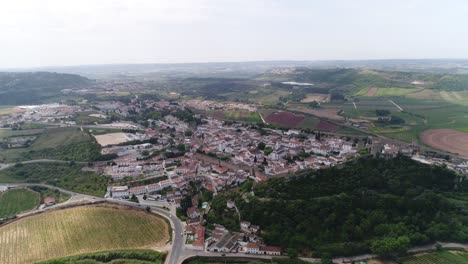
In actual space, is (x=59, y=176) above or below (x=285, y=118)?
below

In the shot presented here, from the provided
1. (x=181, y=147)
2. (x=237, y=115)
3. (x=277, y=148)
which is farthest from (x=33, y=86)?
(x=277, y=148)

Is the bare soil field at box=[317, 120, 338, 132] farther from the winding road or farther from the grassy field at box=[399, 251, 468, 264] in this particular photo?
the winding road

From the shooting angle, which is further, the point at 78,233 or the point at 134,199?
the point at 134,199

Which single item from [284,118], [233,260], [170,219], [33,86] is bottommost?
[233,260]

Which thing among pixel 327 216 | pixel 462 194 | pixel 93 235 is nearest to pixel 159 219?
pixel 93 235

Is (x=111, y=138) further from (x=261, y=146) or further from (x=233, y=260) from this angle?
(x=233, y=260)

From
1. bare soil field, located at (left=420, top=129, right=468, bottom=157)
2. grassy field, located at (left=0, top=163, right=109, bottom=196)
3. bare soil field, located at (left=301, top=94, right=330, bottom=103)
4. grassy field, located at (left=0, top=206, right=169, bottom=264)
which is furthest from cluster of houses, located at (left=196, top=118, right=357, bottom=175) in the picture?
bare soil field, located at (left=301, top=94, right=330, bottom=103)

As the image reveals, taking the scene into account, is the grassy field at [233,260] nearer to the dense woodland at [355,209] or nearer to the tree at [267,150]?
the dense woodland at [355,209]
